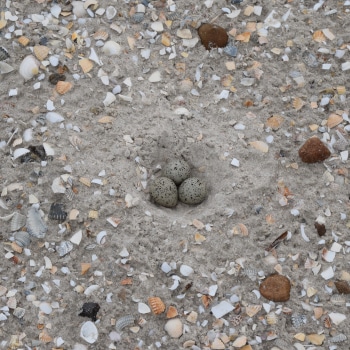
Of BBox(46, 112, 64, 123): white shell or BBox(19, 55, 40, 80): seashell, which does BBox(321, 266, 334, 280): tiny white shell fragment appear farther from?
BBox(19, 55, 40, 80): seashell

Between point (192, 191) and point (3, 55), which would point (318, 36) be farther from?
point (3, 55)

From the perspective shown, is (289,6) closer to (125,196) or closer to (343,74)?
(343,74)

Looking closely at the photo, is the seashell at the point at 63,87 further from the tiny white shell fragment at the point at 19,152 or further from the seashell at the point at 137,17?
the seashell at the point at 137,17

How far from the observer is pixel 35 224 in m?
2.52

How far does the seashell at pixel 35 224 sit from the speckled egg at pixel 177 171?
55 cm

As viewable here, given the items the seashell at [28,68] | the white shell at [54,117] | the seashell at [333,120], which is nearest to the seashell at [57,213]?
the white shell at [54,117]

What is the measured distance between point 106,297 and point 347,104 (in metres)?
1.37

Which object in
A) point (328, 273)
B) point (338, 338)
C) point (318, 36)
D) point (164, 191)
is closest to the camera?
point (338, 338)

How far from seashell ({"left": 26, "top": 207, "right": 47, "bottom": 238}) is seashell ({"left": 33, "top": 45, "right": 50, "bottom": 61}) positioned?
76cm

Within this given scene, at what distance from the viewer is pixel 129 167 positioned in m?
2.66

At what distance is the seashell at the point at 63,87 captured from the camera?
281cm

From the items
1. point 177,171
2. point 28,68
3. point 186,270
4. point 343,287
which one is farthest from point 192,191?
point 28,68

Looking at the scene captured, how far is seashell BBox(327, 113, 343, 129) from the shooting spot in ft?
9.11

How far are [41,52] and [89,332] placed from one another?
1.30 metres
